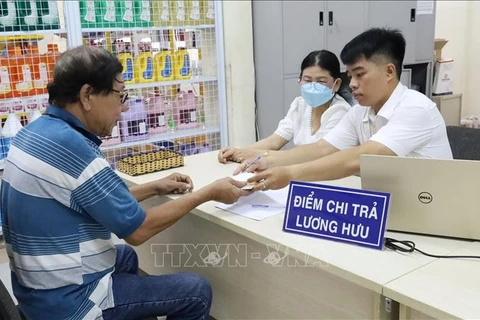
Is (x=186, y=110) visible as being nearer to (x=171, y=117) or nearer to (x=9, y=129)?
(x=171, y=117)

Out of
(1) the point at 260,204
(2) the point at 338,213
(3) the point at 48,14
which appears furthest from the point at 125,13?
(2) the point at 338,213

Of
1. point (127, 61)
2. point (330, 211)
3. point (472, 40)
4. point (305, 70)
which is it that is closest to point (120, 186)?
point (330, 211)

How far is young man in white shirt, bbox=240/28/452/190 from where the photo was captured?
5.77 ft

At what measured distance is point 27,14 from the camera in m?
3.07

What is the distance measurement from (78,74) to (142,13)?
226cm

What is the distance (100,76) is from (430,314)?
3.45 feet

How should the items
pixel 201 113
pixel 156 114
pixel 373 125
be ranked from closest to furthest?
pixel 373 125 < pixel 156 114 < pixel 201 113

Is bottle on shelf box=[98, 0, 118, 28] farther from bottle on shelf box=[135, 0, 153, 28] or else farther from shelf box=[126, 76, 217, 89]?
shelf box=[126, 76, 217, 89]

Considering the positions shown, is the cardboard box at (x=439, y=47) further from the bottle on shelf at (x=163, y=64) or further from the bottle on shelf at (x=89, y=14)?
the bottle on shelf at (x=89, y=14)

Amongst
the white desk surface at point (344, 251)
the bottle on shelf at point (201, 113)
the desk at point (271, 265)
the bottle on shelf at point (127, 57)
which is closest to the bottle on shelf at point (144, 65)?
the bottle on shelf at point (127, 57)

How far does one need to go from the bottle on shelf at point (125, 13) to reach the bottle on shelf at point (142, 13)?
3 centimetres

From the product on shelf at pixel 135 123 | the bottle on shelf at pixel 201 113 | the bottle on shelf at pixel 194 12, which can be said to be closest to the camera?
the product on shelf at pixel 135 123

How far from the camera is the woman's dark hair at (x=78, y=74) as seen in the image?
140 centimetres

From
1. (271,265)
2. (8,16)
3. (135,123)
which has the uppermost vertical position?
(8,16)
